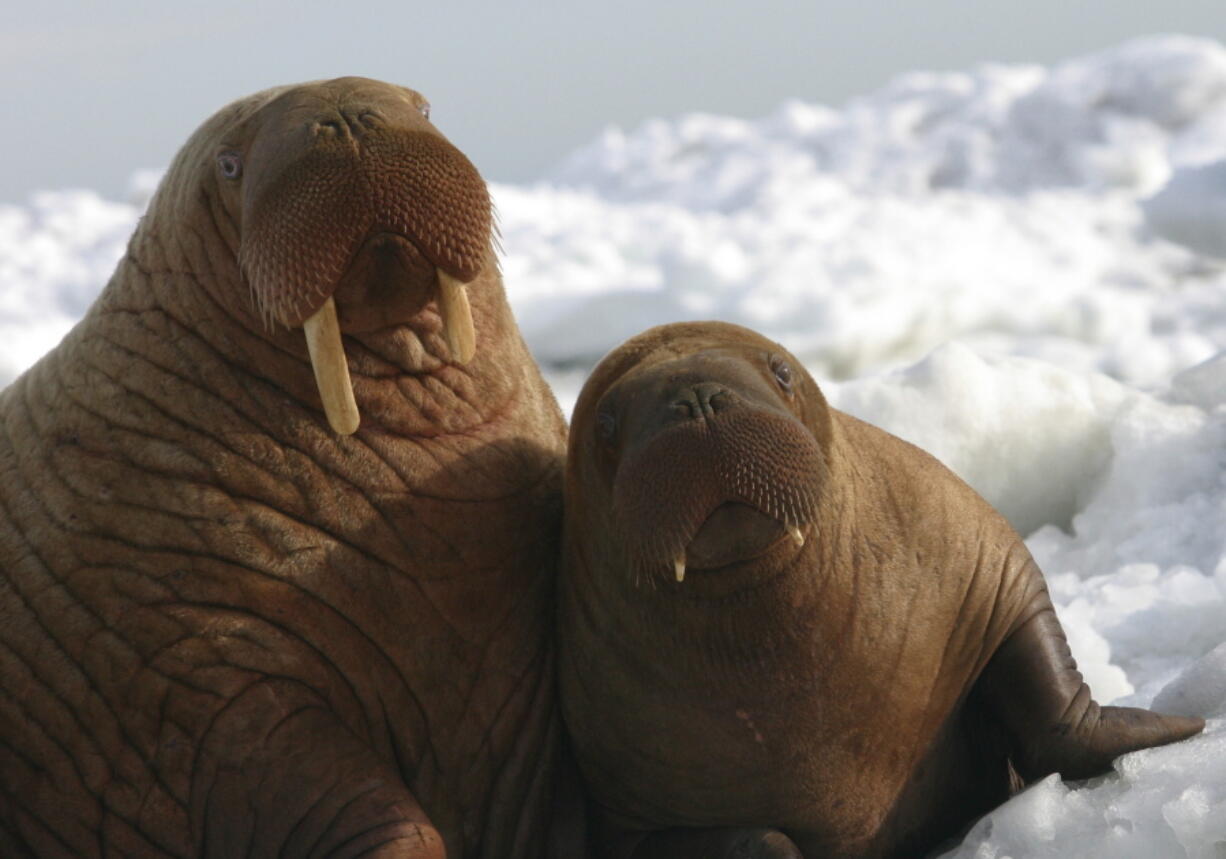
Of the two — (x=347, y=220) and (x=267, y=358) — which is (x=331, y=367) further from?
(x=347, y=220)

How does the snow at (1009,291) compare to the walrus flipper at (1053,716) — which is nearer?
the walrus flipper at (1053,716)

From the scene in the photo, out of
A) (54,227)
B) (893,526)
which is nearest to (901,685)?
(893,526)

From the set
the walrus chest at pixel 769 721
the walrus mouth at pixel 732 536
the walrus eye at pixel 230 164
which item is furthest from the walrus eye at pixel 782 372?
the walrus eye at pixel 230 164

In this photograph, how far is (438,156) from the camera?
3.98 m

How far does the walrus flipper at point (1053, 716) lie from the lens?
4176 millimetres

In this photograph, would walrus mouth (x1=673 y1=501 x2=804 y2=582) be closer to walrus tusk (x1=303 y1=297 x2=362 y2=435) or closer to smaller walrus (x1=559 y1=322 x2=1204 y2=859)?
smaller walrus (x1=559 y1=322 x2=1204 y2=859)

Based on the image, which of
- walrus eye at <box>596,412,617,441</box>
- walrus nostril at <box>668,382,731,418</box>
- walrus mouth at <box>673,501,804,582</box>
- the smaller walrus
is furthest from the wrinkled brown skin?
walrus mouth at <box>673,501,804,582</box>

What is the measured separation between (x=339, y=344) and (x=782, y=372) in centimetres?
103

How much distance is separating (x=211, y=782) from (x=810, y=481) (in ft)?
4.84

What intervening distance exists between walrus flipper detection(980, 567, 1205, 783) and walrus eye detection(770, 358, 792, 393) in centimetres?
83

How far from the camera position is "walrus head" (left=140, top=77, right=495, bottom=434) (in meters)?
3.86

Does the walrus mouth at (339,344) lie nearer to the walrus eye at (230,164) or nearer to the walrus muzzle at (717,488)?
the walrus eye at (230,164)

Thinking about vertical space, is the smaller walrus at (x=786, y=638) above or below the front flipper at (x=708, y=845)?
above

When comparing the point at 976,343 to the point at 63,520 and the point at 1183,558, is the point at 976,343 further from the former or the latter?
the point at 63,520
